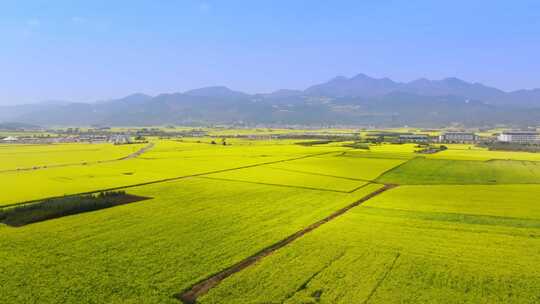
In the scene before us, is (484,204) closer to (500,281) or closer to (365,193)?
(365,193)


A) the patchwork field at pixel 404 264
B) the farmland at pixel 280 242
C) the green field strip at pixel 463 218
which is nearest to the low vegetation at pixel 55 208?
the farmland at pixel 280 242

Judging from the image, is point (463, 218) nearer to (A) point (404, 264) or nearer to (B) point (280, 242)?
(A) point (404, 264)

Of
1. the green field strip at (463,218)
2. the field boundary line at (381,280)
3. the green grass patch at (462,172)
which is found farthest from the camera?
the green grass patch at (462,172)

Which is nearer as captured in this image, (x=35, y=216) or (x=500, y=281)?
(x=500, y=281)

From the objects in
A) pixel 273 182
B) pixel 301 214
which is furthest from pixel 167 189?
pixel 301 214

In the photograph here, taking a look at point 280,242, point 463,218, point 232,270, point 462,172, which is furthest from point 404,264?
point 462,172

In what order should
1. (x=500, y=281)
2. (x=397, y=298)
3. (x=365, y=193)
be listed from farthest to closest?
1. (x=365, y=193)
2. (x=500, y=281)
3. (x=397, y=298)

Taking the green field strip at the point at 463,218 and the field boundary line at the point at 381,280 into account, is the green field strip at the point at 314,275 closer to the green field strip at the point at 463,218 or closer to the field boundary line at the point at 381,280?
the field boundary line at the point at 381,280

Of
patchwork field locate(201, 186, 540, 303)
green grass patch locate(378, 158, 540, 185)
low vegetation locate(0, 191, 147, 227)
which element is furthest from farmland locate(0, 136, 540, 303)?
green grass patch locate(378, 158, 540, 185)
